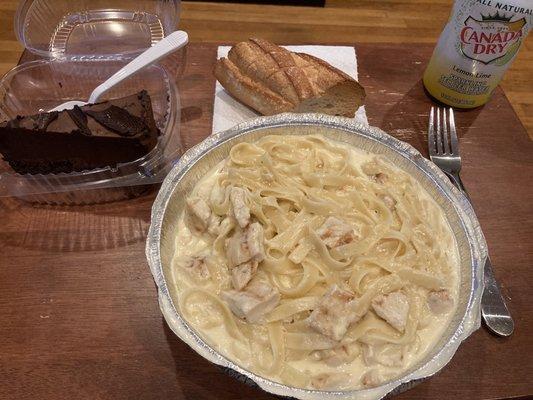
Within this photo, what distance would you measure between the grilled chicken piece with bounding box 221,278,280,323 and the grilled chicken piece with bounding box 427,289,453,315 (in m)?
0.62

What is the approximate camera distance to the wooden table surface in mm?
1673

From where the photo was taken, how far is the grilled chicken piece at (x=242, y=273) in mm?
1648

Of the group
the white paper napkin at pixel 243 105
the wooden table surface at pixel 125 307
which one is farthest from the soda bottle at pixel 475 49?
the white paper napkin at pixel 243 105

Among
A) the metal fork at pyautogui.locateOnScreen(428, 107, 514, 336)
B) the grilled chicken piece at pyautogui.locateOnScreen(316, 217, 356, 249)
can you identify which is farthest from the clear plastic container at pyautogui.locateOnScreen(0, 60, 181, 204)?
the metal fork at pyautogui.locateOnScreen(428, 107, 514, 336)

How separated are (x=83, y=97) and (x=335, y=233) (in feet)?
6.16

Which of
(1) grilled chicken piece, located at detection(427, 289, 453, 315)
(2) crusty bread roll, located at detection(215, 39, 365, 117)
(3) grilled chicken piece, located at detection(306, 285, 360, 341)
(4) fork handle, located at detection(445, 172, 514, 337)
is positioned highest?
(2) crusty bread roll, located at detection(215, 39, 365, 117)

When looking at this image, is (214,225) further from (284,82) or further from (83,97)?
(83,97)

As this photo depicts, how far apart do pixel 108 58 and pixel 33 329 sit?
1.66 m

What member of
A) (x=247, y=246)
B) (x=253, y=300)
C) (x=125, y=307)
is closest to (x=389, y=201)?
(x=247, y=246)

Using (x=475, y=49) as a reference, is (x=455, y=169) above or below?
below

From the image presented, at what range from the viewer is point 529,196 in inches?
92.4

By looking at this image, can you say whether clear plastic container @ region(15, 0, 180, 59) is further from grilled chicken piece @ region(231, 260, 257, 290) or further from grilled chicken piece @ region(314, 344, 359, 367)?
grilled chicken piece @ region(314, 344, 359, 367)

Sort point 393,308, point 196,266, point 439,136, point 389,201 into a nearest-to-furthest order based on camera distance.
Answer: point 393,308 < point 196,266 < point 389,201 < point 439,136

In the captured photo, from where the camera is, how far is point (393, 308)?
63.9 inches
